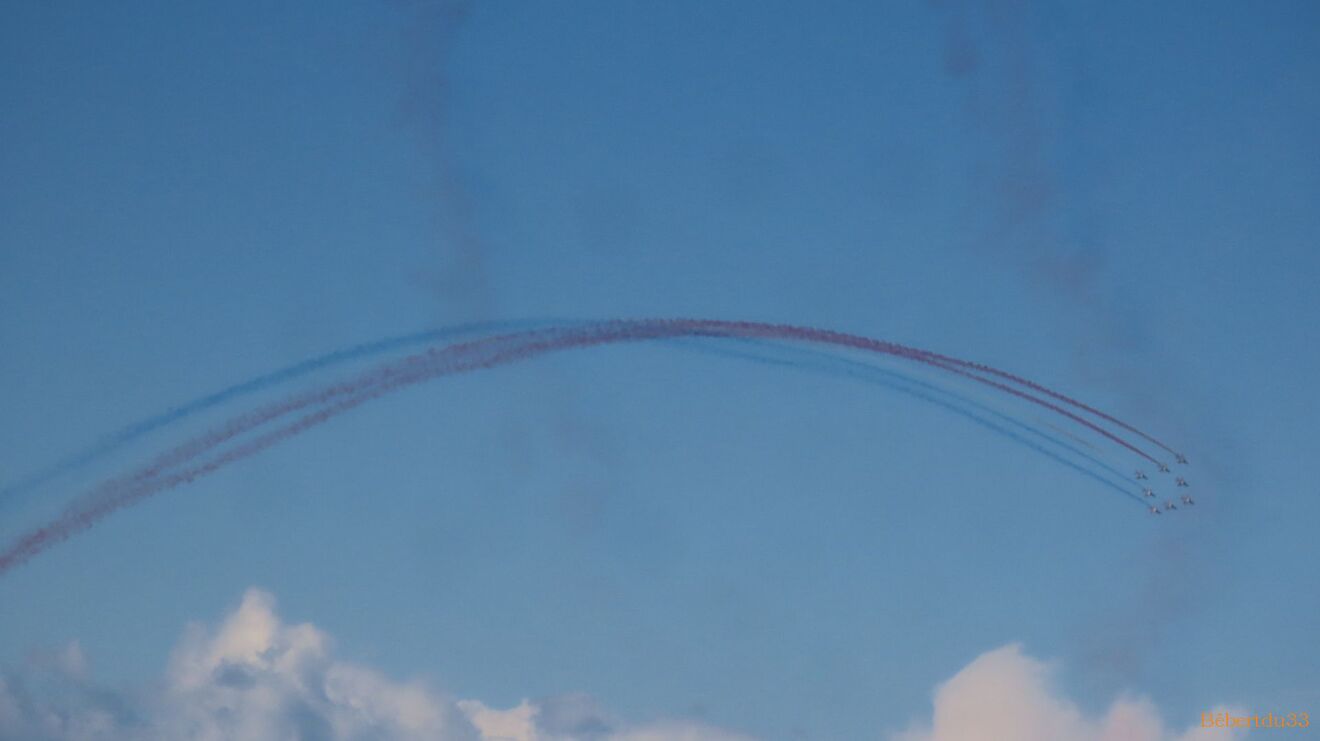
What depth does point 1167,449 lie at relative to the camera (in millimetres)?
46531

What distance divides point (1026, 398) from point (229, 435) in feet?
80.3

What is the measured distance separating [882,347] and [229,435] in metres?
19.8

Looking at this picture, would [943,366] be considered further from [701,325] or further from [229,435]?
[229,435]

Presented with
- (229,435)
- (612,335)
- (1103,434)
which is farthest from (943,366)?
(229,435)

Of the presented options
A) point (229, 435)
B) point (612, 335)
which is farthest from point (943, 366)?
point (229, 435)

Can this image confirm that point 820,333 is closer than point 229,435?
No

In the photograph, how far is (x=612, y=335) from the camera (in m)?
42.6

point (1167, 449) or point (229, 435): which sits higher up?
point (1167, 449)

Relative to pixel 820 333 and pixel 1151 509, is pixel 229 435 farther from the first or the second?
pixel 1151 509

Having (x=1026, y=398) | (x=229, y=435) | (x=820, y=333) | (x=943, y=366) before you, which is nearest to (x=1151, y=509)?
(x=1026, y=398)

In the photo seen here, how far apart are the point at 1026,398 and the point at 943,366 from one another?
2.95m

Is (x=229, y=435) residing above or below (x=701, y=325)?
below

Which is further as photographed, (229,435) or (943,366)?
(943,366)

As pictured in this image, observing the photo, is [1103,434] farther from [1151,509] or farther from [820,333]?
[820,333]
